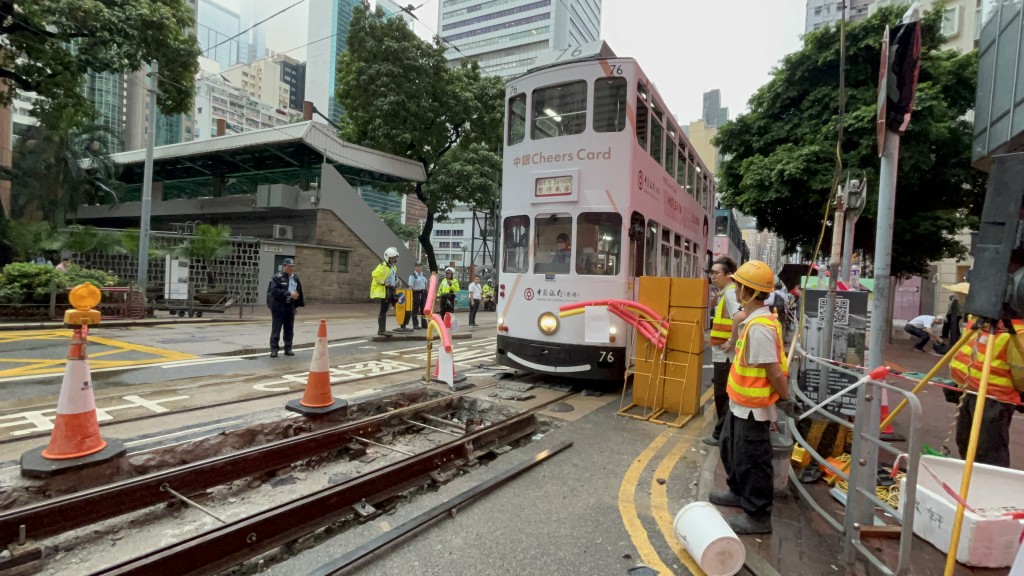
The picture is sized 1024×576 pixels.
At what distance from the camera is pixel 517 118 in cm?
776

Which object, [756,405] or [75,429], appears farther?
[75,429]

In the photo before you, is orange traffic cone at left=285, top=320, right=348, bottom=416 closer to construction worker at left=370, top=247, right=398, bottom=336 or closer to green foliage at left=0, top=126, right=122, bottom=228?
construction worker at left=370, top=247, right=398, bottom=336

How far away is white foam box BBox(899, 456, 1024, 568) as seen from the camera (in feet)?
10.0

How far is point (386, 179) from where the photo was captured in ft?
86.0

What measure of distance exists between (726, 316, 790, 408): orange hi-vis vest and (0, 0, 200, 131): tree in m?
17.4


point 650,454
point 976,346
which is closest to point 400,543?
point 650,454

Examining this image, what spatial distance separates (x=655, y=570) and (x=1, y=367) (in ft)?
31.5

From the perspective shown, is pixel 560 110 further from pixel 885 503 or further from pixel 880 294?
pixel 885 503

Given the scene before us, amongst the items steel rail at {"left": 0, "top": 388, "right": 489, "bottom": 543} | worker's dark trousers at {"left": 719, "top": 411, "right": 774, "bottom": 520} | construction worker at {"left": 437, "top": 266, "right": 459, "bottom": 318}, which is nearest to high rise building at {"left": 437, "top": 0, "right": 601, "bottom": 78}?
construction worker at {"left": 437, "top": 266, "right": 459, "bottom": 318}

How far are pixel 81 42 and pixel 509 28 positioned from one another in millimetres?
80123

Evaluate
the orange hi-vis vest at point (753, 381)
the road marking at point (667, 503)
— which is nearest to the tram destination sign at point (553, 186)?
the road marking at point (667, 503)

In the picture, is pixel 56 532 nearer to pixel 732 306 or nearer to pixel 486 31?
pixel 732 306

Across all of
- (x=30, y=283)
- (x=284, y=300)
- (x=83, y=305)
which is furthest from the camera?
(x=30, y=283)

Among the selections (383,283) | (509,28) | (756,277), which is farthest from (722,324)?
(509,28)
